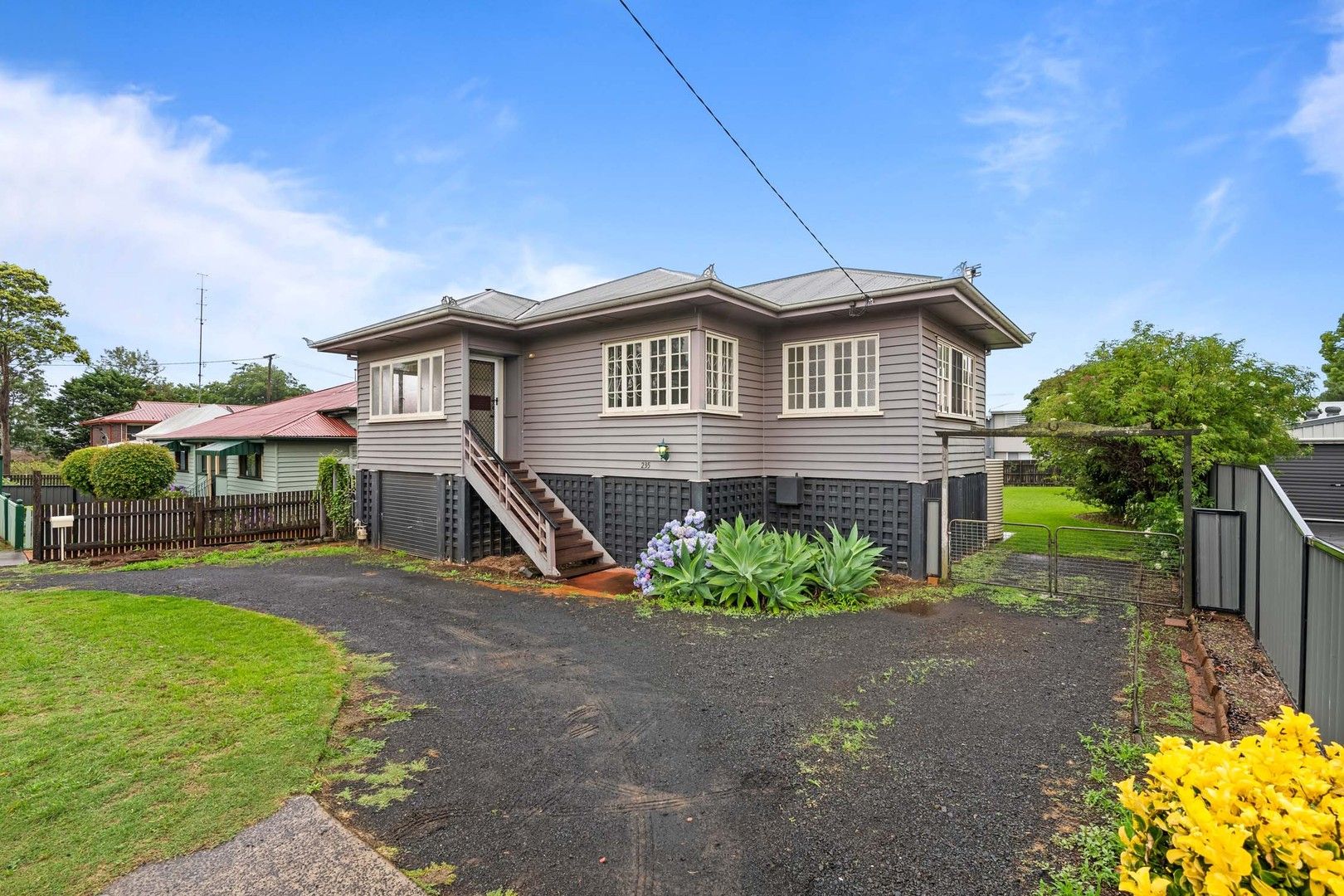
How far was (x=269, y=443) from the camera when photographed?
60.4 ft

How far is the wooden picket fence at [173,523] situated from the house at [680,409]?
3.24m

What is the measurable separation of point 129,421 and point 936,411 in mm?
40046

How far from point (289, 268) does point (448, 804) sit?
92.2 feet

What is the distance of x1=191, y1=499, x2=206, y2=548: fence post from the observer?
12625mm

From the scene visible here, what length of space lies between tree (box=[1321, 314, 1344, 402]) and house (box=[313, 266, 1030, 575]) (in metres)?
37.5

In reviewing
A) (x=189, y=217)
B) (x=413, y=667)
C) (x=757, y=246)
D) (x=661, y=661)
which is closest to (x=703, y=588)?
(x=661, y=661)

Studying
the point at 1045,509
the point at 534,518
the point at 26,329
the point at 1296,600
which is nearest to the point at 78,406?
the point at 26,329

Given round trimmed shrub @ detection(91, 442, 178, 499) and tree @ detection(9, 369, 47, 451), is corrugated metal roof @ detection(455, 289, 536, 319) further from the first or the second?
tree @ detection(9, 369, 47, 451)

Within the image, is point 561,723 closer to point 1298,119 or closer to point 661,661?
point 661,661

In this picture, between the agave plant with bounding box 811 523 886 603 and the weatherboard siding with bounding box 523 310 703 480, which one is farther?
the weatherboard siding with bounding box 523 310 703 480

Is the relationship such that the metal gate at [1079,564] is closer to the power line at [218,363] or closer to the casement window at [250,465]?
the casement window at [250,465]

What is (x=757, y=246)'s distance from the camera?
1471 centimetres

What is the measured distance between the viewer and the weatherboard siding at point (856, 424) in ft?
29.7

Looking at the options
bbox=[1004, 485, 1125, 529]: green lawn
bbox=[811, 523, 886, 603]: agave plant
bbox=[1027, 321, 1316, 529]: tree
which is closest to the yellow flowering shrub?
bbox=[811, 523, 886, 603]: agave plant
